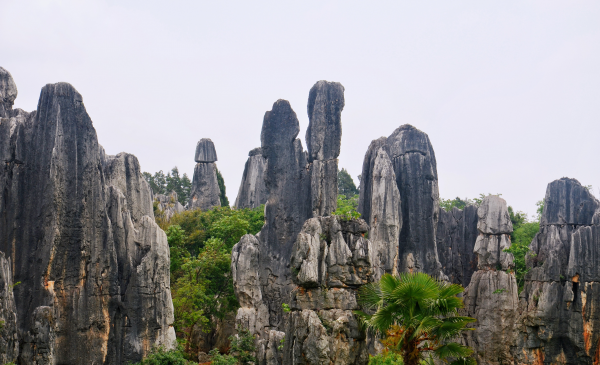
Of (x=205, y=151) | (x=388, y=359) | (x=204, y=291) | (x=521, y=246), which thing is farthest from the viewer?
(x=205, y=151)

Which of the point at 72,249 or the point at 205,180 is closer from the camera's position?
the point at 72,249

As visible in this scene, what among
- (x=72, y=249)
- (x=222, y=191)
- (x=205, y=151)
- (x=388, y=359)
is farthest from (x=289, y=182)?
(x=222, y=191)

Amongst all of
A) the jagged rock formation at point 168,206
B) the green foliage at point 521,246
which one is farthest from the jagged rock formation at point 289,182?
the jagged rock formation at point 168,206

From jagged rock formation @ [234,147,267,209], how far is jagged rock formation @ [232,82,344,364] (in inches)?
449

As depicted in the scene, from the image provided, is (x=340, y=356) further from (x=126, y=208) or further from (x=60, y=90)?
(x=60, y=90)

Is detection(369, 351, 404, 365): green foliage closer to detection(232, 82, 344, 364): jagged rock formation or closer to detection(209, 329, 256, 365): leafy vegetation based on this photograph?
detection(209, 329, 256, 365): leafy vegetation

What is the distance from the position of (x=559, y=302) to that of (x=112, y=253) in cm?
1837

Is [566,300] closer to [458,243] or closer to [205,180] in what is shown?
[458,243]

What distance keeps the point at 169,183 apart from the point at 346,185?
19902mm

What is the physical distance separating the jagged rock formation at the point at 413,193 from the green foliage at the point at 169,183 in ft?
120

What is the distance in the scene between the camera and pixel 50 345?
1678 centimetres

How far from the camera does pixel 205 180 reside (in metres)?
→ 45.8

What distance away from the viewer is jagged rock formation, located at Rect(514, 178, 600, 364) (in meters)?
24.0

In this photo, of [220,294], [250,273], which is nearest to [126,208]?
[250,273]
